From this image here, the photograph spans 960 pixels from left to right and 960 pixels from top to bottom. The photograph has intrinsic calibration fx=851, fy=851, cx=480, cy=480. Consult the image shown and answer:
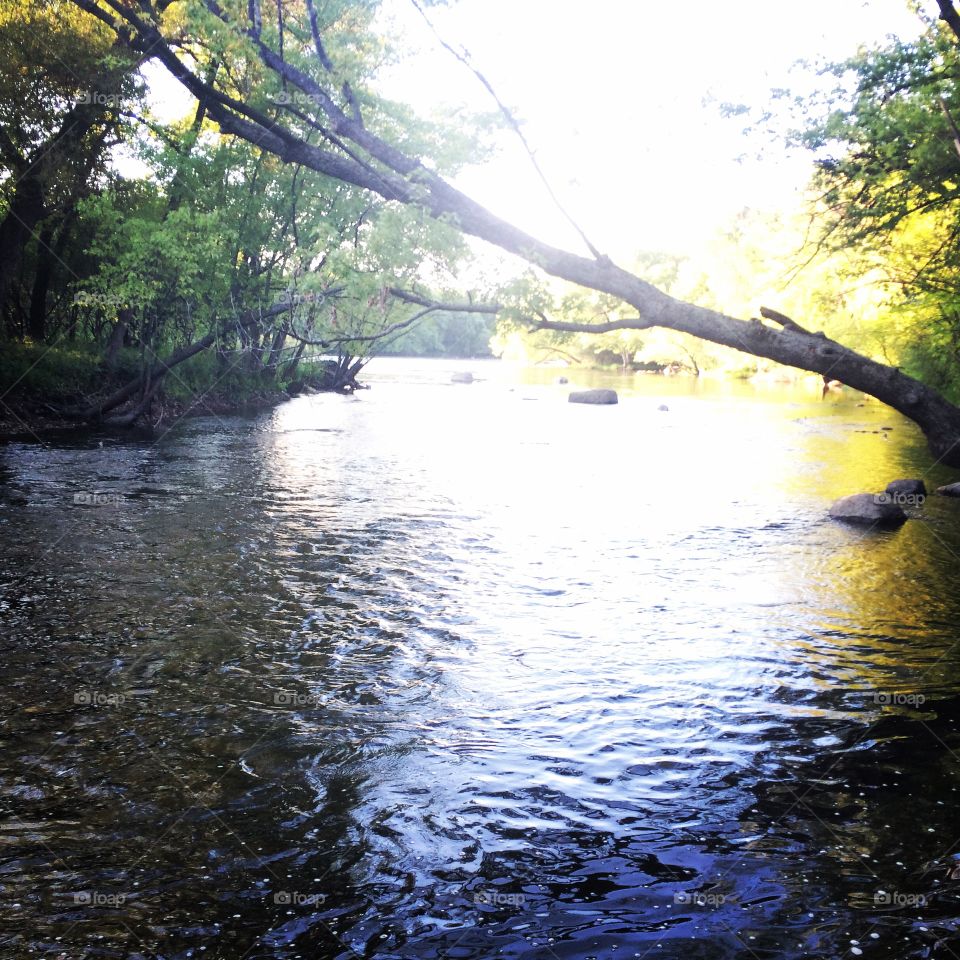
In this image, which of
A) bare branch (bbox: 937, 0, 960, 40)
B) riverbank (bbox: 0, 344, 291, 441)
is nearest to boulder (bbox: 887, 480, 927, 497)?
bare branch (bbox: 937, 0, 960, 40)

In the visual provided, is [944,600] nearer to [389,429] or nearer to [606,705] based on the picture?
[606,705]

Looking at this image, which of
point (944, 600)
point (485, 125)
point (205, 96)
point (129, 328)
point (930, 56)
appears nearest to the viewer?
point (944, 600)

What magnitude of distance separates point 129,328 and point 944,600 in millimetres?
31111

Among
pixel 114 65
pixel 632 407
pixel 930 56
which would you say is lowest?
pixel 632 407

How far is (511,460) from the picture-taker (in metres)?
27.2

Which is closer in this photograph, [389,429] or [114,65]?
[114,65]

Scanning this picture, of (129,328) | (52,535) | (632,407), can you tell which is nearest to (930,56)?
(52,535)

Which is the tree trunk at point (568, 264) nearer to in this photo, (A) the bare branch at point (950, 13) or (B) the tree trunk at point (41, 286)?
(A) the bare branch at point (950, 13)

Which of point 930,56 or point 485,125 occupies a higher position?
point 485,125
